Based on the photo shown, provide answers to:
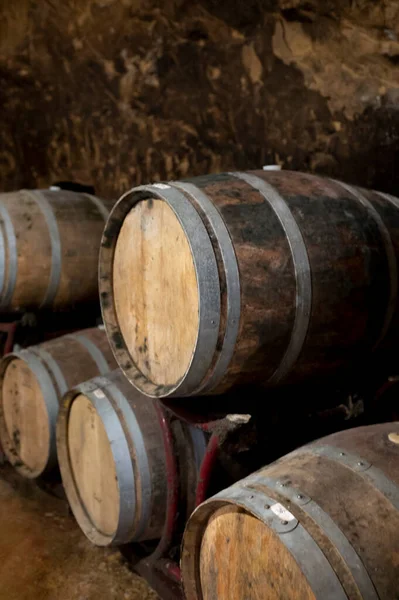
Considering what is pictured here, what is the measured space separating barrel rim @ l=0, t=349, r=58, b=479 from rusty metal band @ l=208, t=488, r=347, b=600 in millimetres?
1791

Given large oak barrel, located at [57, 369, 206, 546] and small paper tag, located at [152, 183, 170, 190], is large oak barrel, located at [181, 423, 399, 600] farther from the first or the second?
small paper tag, located at [152, 183, 170, 190]

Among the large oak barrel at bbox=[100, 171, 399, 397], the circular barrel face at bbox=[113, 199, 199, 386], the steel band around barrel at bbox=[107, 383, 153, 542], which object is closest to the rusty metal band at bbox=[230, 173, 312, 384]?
the large oak barrel at bbox=[100, 171, 399, 397]

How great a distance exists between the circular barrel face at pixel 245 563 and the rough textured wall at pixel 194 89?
1.92 m

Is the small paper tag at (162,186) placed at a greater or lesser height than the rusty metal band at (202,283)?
greater

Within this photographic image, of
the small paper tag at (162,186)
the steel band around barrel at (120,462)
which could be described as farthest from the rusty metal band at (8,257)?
the small paper tag at (162,186)

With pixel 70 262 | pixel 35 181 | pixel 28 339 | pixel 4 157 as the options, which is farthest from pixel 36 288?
pixel 4 157

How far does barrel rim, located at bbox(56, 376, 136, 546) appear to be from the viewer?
2493 mm

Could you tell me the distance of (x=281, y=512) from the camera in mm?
1494

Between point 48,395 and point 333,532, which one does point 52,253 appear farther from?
point 333,532

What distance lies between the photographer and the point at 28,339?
3934 millimetres

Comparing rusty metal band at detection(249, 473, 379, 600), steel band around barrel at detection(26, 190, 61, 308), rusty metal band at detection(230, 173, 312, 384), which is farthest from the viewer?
steel band around barrel at detection(26, 190, 61, 308)

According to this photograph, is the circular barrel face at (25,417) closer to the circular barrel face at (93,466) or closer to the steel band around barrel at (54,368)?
the steel band around barrel at (54,368)

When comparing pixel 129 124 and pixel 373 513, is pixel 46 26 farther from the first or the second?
pixel 373 513

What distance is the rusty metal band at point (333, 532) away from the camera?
4.46ft
